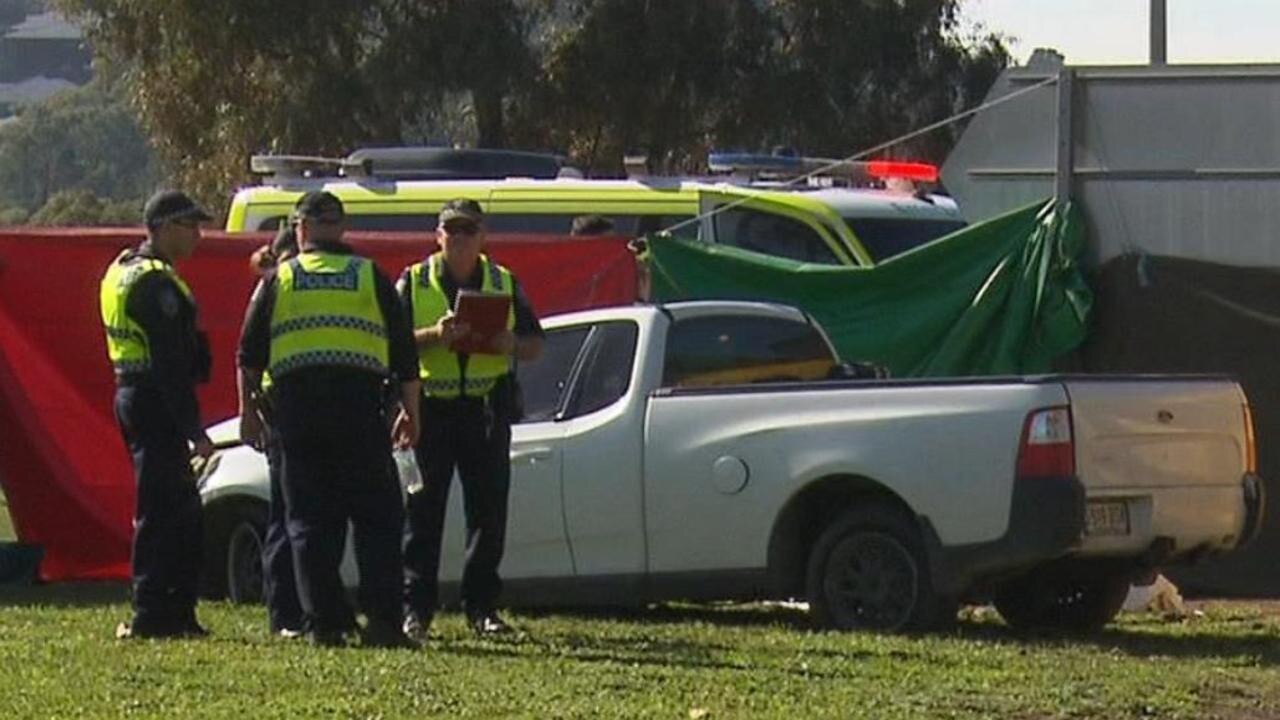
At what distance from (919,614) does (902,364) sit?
315 centimetres

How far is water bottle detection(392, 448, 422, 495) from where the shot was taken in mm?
11641

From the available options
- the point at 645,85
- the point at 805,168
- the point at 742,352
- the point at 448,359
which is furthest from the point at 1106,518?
the point at 645,85

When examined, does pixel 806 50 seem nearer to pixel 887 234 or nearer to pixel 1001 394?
pixel 887 234

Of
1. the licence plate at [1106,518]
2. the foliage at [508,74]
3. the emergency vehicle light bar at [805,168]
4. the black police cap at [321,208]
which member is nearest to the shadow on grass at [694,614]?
the licence plate at [1106,518]

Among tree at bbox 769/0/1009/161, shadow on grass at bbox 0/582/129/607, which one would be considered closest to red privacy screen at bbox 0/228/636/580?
shadow on grass at bbox 0/582/129/607

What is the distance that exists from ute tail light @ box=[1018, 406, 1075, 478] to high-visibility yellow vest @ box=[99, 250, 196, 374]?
3.28 meters

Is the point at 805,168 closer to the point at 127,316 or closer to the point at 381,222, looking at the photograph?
the point at 381,222

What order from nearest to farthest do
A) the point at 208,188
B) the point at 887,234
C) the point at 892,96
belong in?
the point at 887,234
the point at 208,188
the point at 892,96

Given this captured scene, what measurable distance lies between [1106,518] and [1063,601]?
1133mm

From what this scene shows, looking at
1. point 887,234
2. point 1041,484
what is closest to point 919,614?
point 1041,484

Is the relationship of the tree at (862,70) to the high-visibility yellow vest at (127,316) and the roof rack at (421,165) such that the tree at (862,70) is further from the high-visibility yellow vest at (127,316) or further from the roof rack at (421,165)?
the high-visibility yellow vest at (127,316)

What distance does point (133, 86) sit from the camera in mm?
40656

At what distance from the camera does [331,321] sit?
424 inches

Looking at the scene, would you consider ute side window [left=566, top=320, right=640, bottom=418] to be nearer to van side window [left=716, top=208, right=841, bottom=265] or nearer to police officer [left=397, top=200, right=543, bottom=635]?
police officer [left=397, top=200, right=543, bottom=635]
